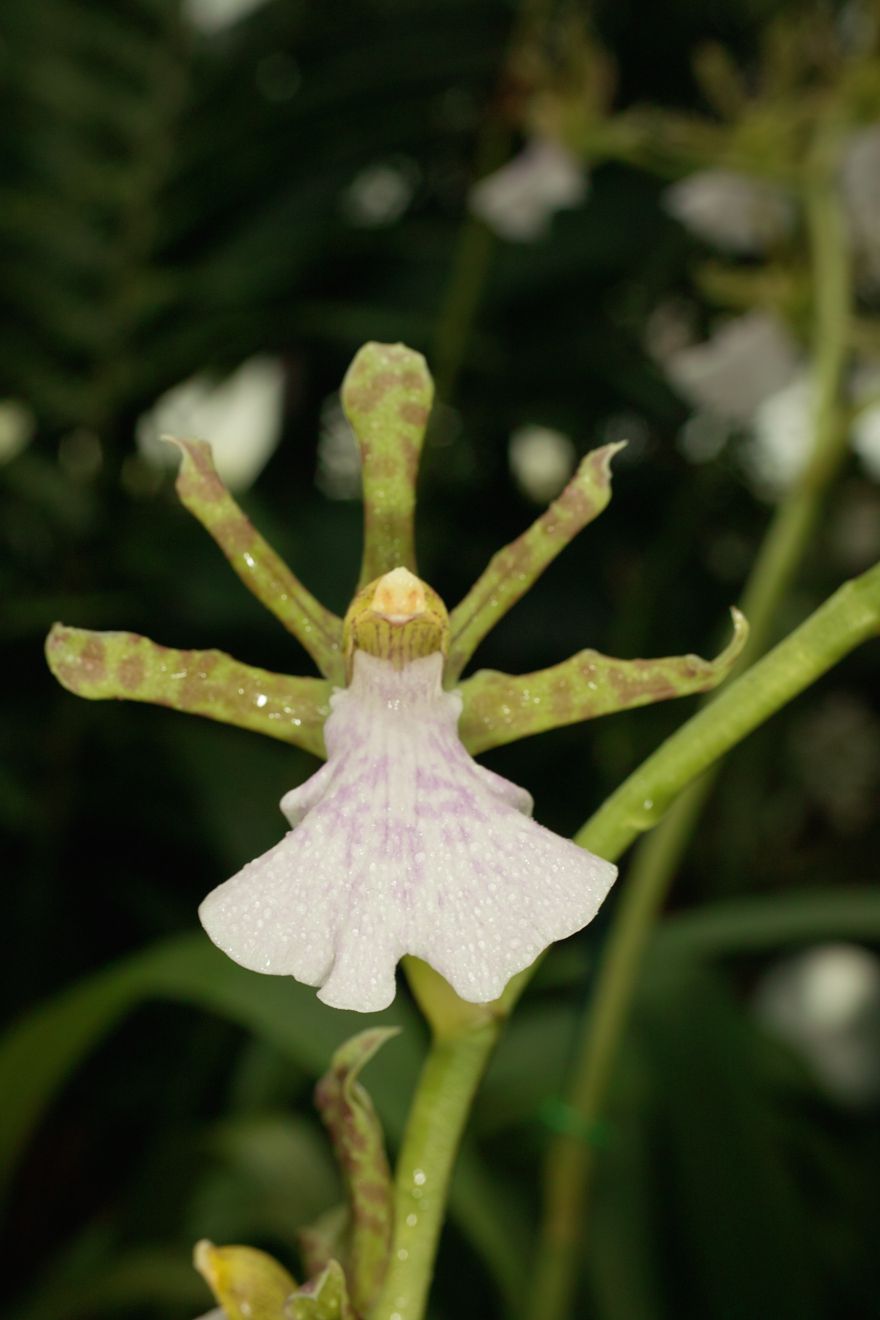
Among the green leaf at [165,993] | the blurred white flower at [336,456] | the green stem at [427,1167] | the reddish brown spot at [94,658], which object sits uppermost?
the blurred white flower at [336,456]

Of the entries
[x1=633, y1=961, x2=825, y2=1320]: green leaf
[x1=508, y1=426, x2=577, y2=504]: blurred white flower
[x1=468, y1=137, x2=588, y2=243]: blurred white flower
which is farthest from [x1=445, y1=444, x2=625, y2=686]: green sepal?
[x1=508, y1=426, x2=577, y2=504]: blurred white flower

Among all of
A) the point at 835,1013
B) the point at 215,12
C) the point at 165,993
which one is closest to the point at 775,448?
the point at 835,1013

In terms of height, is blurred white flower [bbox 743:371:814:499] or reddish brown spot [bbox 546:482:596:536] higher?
blurred white flower [bbox 743:371:814:499]

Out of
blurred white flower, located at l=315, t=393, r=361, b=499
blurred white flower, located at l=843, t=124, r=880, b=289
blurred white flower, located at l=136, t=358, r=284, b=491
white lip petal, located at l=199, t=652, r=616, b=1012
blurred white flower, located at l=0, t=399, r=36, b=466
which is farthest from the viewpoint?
blurred white flower, located at l=315, t=393, r=361, b=499

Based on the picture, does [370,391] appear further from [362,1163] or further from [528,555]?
[362,1163]

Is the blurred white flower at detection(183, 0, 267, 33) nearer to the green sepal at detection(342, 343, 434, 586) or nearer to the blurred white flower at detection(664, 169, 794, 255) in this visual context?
the blurred white flower at detection(664, 169, 794, 255)

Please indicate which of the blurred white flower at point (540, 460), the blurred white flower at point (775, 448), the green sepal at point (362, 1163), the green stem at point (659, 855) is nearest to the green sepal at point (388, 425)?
the green sepal at point (362, 1163)

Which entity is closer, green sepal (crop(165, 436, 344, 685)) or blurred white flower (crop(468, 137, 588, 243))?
green sepal (crop(165, 436, 344, 685))

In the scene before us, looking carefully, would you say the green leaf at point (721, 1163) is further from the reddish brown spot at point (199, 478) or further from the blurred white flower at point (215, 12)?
the blurred white flower at point (215, 12)

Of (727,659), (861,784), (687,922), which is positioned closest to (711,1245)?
(687,922)
